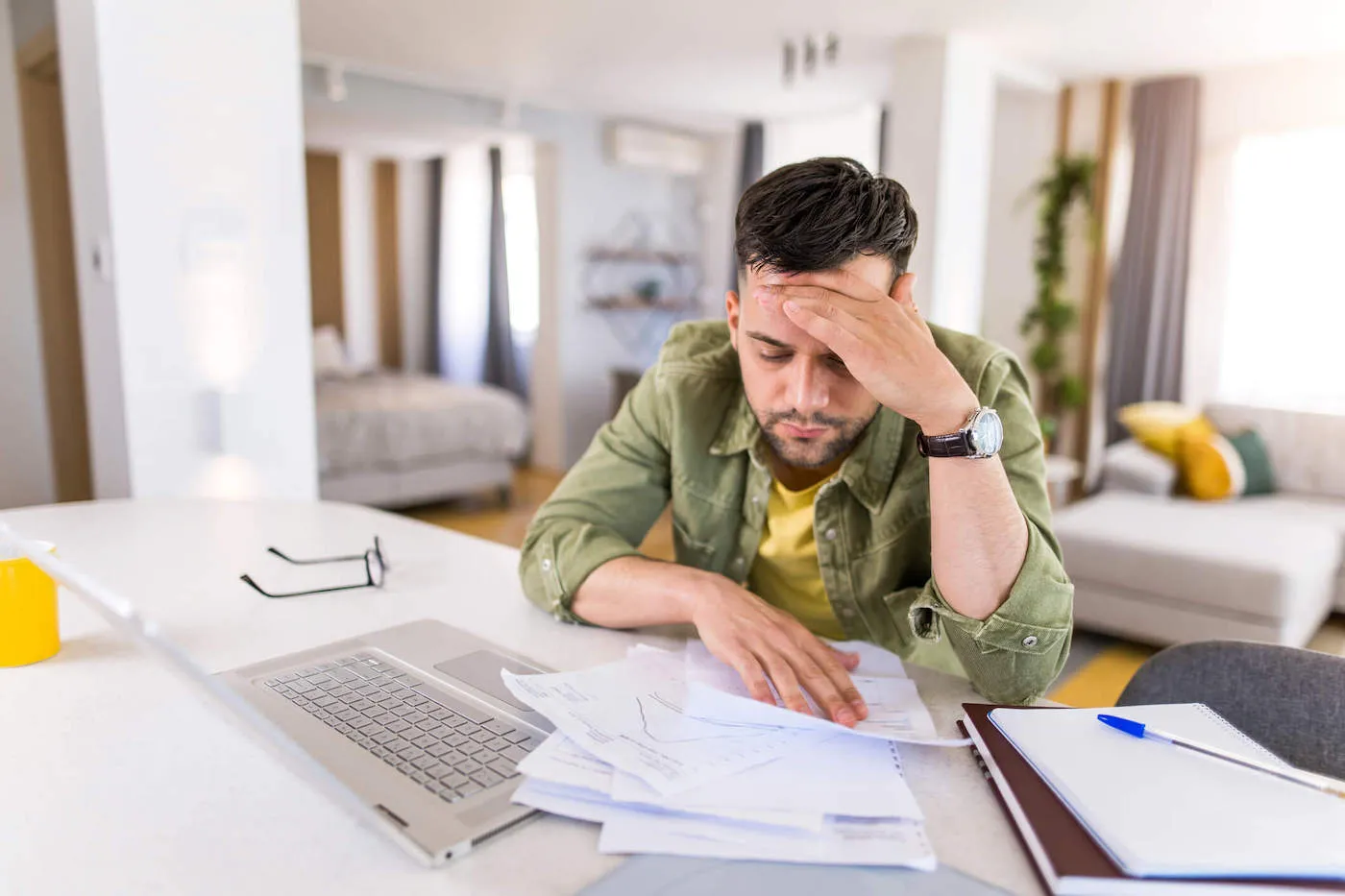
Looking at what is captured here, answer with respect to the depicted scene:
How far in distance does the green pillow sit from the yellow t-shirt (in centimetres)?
336

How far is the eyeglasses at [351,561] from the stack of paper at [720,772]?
1.53 ft

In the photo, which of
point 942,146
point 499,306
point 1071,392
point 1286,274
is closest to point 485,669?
point 942,146

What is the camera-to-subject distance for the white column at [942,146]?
161 inches

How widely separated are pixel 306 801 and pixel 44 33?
363cm

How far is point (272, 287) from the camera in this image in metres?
2.45

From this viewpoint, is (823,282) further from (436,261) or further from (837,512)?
(436,261)

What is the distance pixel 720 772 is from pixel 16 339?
4.03m

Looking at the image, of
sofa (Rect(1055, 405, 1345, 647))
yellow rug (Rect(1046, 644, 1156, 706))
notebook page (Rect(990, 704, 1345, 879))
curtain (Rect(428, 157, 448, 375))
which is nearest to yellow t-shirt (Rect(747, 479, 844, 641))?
notebook page (Rect(990, 704, 1345, 879))

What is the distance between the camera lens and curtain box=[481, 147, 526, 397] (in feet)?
21.9

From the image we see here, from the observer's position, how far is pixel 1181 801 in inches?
26.4

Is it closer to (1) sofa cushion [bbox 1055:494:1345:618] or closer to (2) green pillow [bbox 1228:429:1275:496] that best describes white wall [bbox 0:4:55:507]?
(1) sofa cushion [bbox 1055:494:1345:618]


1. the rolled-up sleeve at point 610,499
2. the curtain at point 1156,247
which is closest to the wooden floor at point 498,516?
A: the curtain at point 1156,247

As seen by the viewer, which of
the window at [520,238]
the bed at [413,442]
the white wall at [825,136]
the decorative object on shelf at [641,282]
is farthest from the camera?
the window at [520,238]

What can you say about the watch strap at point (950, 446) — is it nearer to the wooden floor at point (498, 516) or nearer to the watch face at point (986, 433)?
the watch face at point (986, 433)
